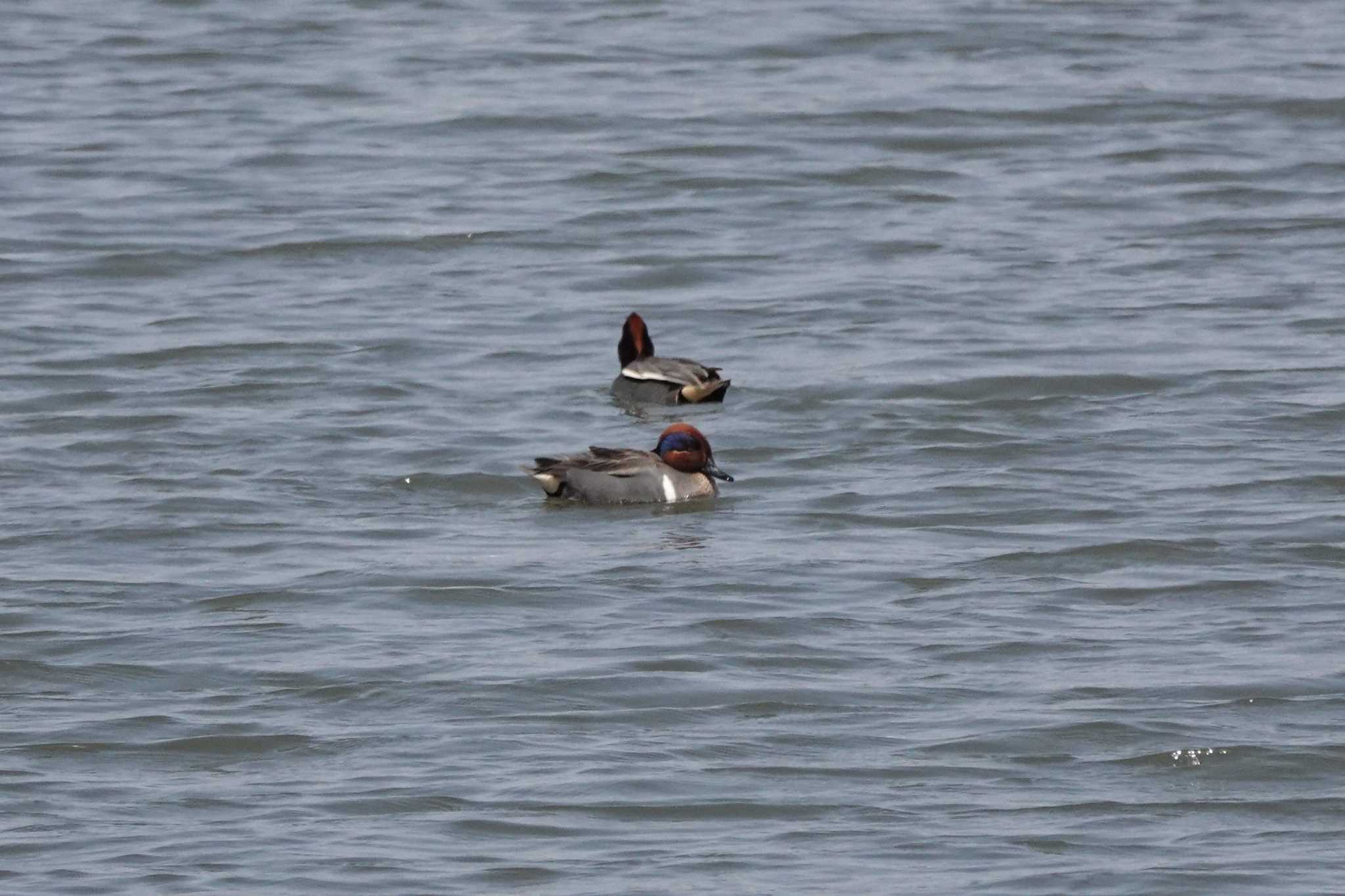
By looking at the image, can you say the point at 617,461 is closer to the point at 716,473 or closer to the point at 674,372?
the point at 716,473

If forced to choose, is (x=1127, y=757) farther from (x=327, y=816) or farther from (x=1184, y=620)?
(x=327, y=816)

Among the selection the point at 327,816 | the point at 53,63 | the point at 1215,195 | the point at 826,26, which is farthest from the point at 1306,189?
the point at 327,816

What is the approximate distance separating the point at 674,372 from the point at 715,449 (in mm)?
1072

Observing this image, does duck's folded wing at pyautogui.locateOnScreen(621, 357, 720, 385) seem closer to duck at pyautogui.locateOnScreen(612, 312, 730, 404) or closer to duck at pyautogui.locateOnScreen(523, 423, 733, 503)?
duck at pyautogui.locateOnScreen(612, 312, 730, 404)

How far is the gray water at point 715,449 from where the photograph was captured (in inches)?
320

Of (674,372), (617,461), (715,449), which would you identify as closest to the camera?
(617,461)

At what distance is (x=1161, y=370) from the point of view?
14.8 meters

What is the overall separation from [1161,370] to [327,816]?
25.5ft

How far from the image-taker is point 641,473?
1273cm

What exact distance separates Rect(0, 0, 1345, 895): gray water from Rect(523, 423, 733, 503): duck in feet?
0.36

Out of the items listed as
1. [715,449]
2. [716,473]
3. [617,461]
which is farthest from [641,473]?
[715,449]

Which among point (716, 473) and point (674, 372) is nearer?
point (716, 473)

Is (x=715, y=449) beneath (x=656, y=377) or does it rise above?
beneath

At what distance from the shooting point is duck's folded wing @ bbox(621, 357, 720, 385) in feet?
48.0
